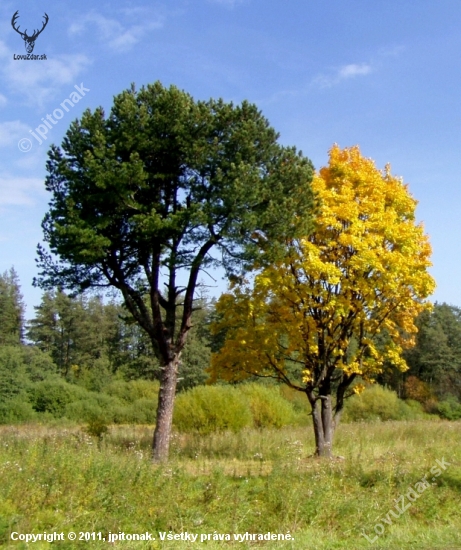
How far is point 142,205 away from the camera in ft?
41.9

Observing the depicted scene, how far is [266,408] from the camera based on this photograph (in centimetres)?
2759

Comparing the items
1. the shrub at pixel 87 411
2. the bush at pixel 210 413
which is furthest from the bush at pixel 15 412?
the bush at pixel 210 413

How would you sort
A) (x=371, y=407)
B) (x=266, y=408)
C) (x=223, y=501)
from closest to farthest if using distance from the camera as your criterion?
(x=223, y=501)
(x=266, y=408)
(x=371, y=407)

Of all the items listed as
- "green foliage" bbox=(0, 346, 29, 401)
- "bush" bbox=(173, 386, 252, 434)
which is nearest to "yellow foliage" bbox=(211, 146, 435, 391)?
"bush" bbox=(173, 386, 252, 434)

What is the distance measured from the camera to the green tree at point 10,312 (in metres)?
60.1

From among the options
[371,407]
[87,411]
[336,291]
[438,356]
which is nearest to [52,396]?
[87,411]

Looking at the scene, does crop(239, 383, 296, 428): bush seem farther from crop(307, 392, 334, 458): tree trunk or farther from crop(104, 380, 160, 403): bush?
crop(104, 380, 160, 403): bush

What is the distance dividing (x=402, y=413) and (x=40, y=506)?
3344 centimetres

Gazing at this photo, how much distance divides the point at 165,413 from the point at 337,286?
567 cm

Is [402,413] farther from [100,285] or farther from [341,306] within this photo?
[100,285]

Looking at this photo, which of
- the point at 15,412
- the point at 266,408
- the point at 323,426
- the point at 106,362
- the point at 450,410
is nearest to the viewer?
the point at 323,426

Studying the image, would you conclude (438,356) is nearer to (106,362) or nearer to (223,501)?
(106,362)

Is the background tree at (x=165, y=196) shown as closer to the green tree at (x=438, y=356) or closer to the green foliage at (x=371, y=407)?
the green foliage at (x=371, y=407)

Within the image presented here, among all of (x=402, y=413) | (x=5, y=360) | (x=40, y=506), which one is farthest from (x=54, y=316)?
(x=40, y=506)
